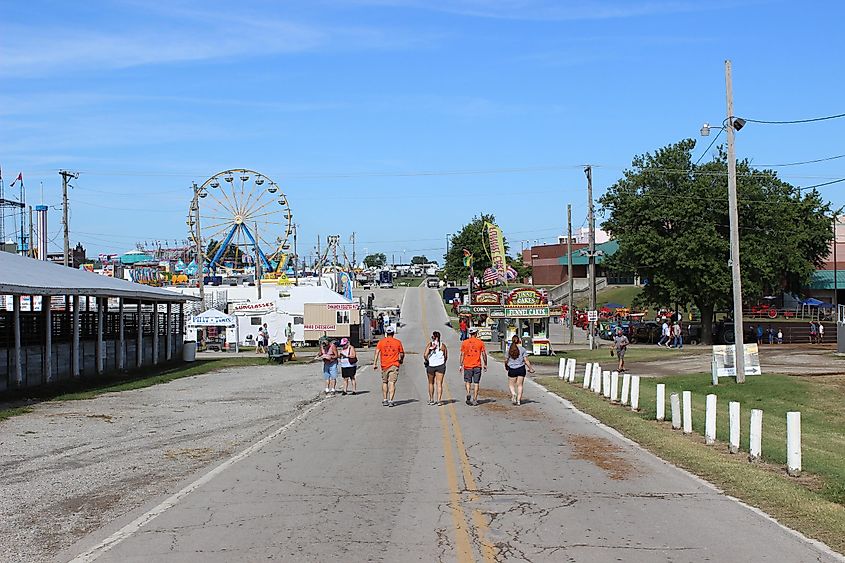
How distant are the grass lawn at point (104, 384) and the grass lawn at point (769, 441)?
45.2ft

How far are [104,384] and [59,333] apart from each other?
19.4 feet

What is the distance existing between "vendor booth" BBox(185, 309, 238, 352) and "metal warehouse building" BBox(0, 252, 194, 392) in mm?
10280

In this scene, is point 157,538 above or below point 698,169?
below

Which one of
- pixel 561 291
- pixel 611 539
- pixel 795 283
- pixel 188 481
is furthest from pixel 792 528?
pixel 561 291

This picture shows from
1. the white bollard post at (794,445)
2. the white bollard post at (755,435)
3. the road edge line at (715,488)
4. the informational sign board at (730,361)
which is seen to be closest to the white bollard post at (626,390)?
the road edge line at (715,488)

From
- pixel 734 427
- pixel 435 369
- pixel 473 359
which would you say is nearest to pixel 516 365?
pixel 473 359

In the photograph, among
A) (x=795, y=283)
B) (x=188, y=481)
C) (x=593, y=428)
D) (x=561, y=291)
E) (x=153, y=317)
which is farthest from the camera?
(x=561, y=291)

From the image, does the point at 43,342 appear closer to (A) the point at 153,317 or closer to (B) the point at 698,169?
(A) the point at 153,317

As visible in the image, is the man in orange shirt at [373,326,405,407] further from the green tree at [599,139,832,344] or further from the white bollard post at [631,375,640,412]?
the green tree at [599,139,832,344]

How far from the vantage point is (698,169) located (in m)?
61.7

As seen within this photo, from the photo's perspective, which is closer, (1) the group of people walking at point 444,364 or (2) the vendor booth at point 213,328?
(1) the group of people walking at point 444,364

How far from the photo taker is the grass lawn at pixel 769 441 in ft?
35.2

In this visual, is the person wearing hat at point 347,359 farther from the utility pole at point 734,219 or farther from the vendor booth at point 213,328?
the vendor booth at point 213,328

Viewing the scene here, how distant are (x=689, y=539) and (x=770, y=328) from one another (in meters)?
58.7
